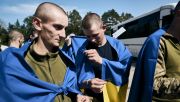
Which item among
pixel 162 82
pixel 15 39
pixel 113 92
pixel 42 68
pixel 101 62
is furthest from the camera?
pixel 15 39

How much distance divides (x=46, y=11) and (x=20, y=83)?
28.2 inches

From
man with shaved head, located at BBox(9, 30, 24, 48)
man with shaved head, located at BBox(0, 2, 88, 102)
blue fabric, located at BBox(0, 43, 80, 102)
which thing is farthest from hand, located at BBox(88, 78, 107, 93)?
man with shaved head, located at BBox(9, 30, 24, 48)

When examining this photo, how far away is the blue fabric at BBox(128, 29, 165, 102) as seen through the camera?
352cm

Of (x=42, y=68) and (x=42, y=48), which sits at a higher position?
(x=42, y=48)

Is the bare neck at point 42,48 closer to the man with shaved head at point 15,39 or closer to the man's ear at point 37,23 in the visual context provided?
the man's ear at point 37,23

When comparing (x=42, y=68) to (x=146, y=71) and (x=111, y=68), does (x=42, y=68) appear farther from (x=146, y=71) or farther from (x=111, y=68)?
(x=111, y=68)

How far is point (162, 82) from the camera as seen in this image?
3377 millimetres

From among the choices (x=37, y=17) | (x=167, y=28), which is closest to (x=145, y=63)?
(x=167, y=28)

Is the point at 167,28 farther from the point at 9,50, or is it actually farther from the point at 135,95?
the point at 9,50

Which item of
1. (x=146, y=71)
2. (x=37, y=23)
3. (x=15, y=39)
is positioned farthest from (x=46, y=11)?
(x=15, y=39)

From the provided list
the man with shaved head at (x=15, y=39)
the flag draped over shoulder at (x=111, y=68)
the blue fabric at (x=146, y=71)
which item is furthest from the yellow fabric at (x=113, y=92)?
the man with shaved head at (x=15, y=39)

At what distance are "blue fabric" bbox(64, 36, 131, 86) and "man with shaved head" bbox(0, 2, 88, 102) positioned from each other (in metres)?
1.13

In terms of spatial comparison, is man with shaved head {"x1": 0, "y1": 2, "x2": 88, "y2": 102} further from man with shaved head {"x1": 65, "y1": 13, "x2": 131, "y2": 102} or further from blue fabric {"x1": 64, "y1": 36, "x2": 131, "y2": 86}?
blue fabric {"x1": 64, "y1": 36, "x2": 131, "y2": 86}

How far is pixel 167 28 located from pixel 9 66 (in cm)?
147
